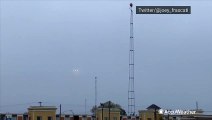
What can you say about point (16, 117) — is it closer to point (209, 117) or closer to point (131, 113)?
point (131, 113)

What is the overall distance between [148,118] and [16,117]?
71.5 ft

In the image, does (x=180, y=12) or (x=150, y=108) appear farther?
(x=150, y=108)

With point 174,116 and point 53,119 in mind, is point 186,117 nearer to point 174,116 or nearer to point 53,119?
point 174,116

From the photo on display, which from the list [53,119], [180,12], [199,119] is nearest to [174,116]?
[199,119]

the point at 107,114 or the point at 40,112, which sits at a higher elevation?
the point at 40,112

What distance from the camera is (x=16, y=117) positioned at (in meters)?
79.9

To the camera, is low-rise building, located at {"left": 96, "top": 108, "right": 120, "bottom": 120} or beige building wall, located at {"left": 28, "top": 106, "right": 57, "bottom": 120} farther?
low-rise building, located at {"left": 96, "top": 108, "right": 120, "bottom": 120}

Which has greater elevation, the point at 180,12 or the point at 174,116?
the point at 180,12

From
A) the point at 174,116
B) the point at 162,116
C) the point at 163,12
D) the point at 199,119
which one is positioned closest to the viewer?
the point at 163,12

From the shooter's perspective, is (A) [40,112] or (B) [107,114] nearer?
(A) [40,112]

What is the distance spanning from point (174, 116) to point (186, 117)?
21.1ft

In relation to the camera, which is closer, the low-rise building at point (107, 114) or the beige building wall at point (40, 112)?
the beige building wall at point (40, 112)

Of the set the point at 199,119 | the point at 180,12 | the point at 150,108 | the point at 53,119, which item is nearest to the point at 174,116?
the point at 150,108

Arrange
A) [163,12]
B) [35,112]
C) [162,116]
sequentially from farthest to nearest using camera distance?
[162,116] → [35,112] → [163,12]
